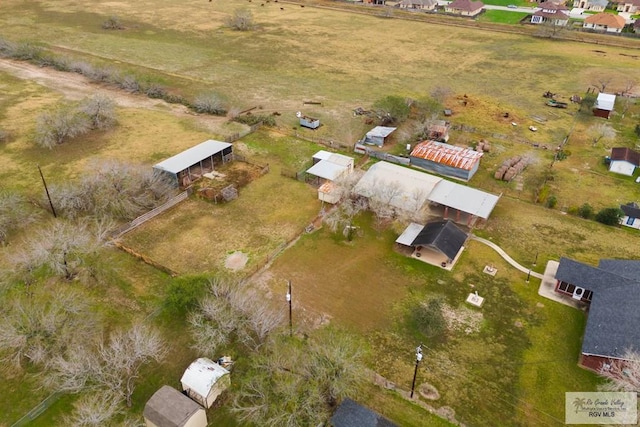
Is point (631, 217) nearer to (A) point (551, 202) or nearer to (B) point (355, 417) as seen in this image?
(A) point (551, 202)

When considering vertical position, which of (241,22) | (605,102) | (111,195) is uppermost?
(241,22)

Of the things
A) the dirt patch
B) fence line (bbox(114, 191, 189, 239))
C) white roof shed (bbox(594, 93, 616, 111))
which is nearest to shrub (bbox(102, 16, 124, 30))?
fence line (bbox(114, 191, 189, 239))

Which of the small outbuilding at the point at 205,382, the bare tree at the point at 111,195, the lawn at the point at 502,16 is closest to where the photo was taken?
the small outbuilding at the point at 205,382

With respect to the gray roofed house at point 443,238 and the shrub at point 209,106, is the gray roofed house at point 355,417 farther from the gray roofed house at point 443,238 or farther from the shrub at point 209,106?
the shrub at point 209,106

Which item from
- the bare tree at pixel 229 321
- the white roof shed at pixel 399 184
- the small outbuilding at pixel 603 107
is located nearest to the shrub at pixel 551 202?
the white roof shed at pixel 399 184

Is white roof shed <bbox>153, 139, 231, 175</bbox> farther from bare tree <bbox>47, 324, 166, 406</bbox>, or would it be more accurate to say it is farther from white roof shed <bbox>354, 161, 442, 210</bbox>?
bare tree <bbox>47, 324, 166, 406</bbox>

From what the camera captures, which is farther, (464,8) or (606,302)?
(464,8)

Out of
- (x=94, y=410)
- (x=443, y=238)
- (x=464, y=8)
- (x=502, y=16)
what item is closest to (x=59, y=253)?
(x=94, y=410)
